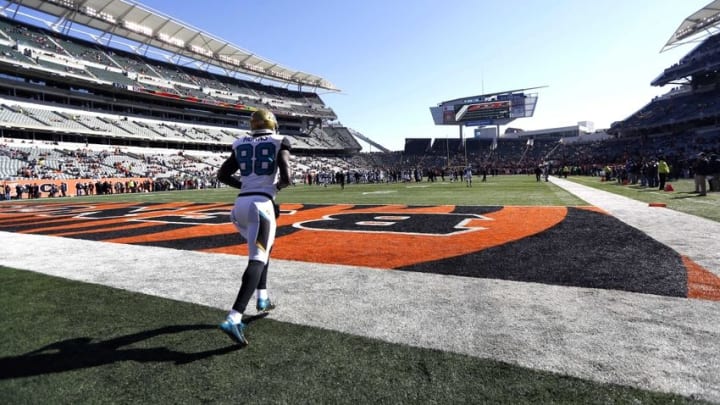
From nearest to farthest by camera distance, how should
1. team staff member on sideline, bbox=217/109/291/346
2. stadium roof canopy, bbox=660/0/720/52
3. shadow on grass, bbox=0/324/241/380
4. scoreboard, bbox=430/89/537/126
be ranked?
shadow on grass, bbox=0/324/241/380 < team staff member on sideline, bbox=217/109/291/346 < stadium roof canopy, bbox=660/0/720/52 < scoreboard, bbox=430/89/537/126

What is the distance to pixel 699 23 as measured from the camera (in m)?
45.6

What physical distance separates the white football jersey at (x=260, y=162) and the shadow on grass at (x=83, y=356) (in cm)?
127

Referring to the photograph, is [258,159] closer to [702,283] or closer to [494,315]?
[494,315]

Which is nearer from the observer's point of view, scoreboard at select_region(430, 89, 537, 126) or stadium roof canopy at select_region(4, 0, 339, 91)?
stadium roof canopy at select_region(4, 0, 339, 91)

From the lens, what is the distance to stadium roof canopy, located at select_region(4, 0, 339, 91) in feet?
148

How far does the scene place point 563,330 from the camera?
279 cm

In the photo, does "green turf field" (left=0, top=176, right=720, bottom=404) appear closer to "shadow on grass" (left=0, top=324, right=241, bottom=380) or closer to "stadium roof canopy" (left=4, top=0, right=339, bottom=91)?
"shadow on grass" (left=0, top=324, right=241, bottom=380)

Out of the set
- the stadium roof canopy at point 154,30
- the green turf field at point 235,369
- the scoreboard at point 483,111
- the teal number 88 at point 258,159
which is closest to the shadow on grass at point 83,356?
the green turf field at point 235,369

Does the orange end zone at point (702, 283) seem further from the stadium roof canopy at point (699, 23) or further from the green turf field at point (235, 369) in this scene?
the stadium roof canopy at point (699, 23)

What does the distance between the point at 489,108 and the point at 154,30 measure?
51557mm

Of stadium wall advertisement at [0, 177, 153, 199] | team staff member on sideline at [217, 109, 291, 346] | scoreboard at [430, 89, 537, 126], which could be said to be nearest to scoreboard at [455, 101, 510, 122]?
scoreboard at [430, 89, 537, 126]

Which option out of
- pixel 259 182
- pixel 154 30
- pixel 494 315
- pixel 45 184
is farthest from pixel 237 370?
pixel 154 30

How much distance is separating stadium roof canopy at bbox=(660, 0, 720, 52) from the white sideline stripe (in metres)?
57.2

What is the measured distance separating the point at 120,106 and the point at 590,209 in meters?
60.1
